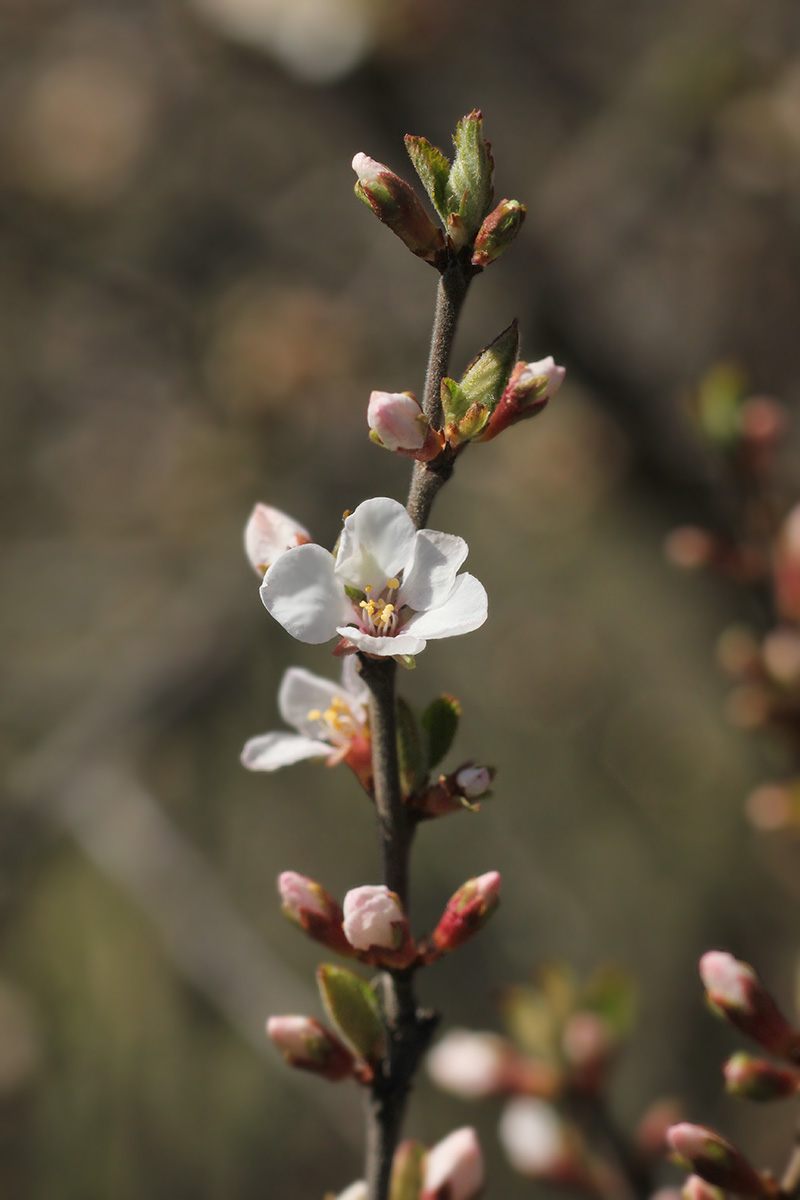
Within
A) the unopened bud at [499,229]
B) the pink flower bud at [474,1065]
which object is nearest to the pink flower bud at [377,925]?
the unopened bud at [499,229]

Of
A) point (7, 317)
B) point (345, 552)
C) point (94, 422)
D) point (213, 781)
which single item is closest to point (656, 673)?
point (213, 781)

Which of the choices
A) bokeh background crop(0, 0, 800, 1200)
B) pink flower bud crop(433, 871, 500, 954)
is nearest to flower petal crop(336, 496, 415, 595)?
pink flower bud crop(433, 871, 500, 954)

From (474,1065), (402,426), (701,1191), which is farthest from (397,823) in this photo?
(474,1065)

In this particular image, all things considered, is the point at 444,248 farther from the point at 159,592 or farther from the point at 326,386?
the point at 159,592

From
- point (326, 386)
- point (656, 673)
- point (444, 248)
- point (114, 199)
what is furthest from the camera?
point (656, 673)

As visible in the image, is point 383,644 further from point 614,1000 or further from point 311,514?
point 311,514

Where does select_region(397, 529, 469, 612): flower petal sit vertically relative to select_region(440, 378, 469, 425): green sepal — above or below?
below

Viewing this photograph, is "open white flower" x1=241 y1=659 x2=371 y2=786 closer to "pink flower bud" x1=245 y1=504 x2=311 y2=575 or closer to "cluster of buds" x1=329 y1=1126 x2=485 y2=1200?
"pink flower bud" x1=245 y1=504 x2=311 y2=575

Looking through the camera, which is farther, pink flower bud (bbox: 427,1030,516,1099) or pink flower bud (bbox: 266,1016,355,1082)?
pink flower bud (bbox: 427,1030,516,1099)
